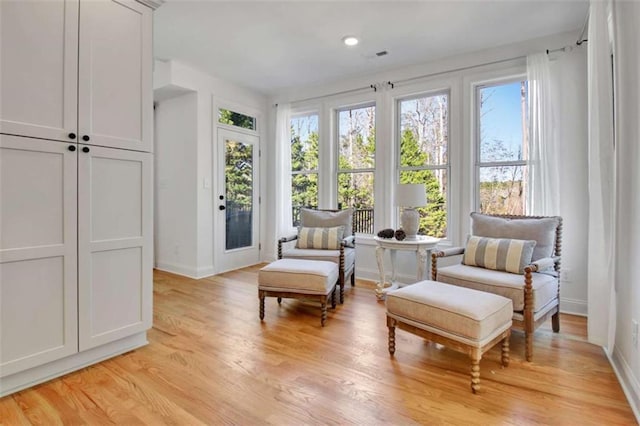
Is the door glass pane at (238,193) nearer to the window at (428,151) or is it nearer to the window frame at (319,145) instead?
the window frame at (319,145)

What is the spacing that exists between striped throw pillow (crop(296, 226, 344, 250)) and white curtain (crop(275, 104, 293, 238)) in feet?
3.44

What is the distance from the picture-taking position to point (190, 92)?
13.8 feet

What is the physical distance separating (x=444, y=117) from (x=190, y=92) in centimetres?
312

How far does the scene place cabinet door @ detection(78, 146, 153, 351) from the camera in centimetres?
198

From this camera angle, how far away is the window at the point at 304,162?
4.84 metres

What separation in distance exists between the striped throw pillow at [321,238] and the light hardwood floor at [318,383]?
1045mm

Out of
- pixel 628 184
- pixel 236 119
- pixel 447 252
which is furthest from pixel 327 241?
pixel 628 184

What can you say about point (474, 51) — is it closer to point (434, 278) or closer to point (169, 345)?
point (434, 278)

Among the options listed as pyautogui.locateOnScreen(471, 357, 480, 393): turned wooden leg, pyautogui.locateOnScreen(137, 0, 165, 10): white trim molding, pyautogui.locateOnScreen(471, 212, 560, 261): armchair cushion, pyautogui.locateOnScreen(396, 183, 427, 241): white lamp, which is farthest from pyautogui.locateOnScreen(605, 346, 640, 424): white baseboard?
pyautogui.locateOnScreen(137, 0, 165, 10): white trim molding

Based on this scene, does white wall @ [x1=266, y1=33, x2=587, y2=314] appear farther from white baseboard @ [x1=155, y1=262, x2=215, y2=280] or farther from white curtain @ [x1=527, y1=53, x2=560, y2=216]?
white baseboard @ [x1=155, y1=262, x2=215, y2=280]

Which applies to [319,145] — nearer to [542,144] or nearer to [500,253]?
[542,144]

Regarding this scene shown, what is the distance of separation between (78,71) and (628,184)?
3.17m

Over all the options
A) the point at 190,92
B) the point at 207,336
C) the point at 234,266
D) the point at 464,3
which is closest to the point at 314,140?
the point at 190,92

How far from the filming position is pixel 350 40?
3.27m
